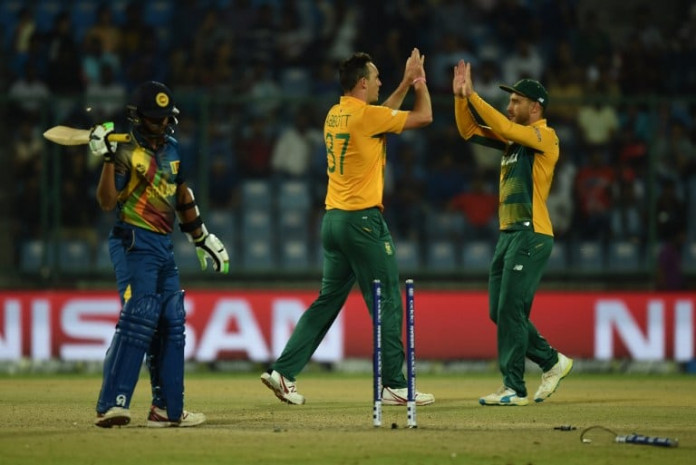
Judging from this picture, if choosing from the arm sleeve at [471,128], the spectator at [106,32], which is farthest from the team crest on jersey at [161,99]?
the spectator at [106,32]

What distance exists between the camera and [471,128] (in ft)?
34.1

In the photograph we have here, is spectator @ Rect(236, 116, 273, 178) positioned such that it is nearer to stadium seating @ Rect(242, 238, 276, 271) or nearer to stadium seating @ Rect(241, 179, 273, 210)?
stadium seating @ Rect(241, 179, 273, 210)

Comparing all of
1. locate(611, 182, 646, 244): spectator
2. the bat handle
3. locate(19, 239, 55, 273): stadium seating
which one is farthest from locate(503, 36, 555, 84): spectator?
the bat handle

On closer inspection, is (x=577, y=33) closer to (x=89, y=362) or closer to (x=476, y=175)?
(x=476, y=175)

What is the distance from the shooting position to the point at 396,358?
400 inches

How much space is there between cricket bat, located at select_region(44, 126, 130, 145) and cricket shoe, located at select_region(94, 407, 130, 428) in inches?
65.6

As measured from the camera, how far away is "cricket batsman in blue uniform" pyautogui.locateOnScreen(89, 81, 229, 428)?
8531 millimetres

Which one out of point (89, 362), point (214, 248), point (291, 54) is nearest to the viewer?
point (214, 248)

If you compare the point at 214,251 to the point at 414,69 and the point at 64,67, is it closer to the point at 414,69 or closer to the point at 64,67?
the point at 414,69

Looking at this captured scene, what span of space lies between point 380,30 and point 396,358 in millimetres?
9717

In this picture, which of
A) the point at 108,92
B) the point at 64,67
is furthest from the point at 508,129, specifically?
the point at 64,67

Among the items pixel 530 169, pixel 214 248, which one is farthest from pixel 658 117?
pixel 214 248

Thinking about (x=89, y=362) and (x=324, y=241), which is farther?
(x=89, y=362)

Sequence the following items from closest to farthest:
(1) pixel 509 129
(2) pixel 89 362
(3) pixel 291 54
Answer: (1) pixel 509 129 → (2) pixel 89 362 → (3) pixel 291 54
